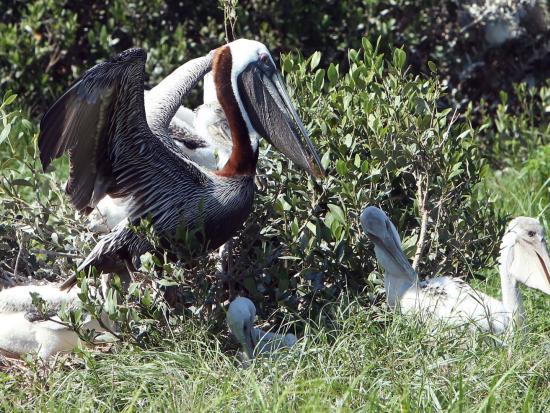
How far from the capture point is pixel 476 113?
8.35m

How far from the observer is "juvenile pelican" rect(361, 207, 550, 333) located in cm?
449

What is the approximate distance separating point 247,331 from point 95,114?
111 centimetres

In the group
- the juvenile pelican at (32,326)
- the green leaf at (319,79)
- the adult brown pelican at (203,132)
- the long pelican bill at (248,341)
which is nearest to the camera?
the long pelican bill at (248,341)

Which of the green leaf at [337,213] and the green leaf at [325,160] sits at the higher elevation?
the green leaf at [325,160]

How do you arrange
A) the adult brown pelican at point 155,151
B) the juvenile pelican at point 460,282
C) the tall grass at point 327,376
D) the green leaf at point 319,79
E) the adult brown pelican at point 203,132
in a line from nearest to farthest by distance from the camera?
the tall grass at point 327,376
the juvenile pelican at point 460,282
the adult brown pelican at point 155,151
the green leaf at point 319,79
the adult brown pelican at point 203,132

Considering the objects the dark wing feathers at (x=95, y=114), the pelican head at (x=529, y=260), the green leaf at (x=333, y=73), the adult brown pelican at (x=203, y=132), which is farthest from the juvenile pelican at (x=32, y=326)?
the pelican head at (x=529, y=260)

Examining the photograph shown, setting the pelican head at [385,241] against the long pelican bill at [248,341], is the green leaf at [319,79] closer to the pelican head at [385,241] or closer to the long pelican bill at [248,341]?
the pelican head at [385,241]

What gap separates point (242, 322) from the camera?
14.5 feet

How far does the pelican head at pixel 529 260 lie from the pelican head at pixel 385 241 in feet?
1.48

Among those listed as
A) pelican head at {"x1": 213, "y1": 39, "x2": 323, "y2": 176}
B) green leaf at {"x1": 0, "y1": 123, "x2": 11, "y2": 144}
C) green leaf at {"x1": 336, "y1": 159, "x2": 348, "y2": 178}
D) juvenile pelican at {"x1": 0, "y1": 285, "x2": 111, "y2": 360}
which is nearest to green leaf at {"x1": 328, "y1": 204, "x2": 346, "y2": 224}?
green leaf at {"x1": 336, "y1": 159, "x2": 348, "y2": 178}

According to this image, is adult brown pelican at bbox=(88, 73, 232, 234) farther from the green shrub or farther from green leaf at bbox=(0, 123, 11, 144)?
green leaf at bbox=(0, 123, 11, 144)

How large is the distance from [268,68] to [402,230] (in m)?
0.94

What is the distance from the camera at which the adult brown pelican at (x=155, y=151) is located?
181 inches

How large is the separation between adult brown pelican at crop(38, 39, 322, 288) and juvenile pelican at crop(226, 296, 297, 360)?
0.34 m
